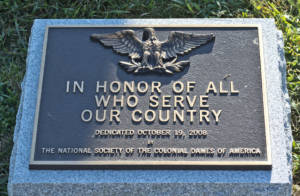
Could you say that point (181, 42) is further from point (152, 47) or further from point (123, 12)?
point (123, 12)

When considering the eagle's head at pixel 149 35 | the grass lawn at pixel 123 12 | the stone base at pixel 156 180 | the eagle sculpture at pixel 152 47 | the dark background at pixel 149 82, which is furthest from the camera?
the grass lawn at pixel 123 12

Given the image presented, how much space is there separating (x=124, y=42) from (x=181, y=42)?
51 centimetres

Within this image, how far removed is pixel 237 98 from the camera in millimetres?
3344

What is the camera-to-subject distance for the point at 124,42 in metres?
3.60

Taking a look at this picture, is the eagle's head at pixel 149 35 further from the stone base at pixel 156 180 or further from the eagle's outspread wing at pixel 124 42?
the stone base at pixel 156 180

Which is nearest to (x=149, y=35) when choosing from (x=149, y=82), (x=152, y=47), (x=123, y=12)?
(x=152, y=47)

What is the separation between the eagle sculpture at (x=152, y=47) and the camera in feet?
11.4

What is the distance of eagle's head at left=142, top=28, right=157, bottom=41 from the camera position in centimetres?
360

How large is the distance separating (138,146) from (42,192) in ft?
2.71

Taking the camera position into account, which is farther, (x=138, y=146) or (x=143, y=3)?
Answer: (x=143, y=3)

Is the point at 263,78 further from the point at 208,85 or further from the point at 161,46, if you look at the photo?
the point at 161,46

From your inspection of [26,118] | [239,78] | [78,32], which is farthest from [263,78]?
[26,118]

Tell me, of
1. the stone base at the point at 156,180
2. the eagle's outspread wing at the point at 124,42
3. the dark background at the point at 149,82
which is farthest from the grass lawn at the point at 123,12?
the stone base at the point at 156,180

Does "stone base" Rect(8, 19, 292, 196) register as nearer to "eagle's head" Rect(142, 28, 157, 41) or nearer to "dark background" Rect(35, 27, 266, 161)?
"dark background" Rect(35, 27, 266, 161)
